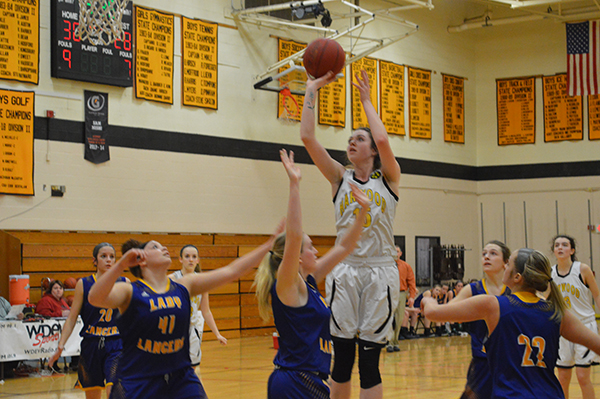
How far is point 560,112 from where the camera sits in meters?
18.4

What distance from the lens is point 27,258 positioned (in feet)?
37.8

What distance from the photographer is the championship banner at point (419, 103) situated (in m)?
17.9

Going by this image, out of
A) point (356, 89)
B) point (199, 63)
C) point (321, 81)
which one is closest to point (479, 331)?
point (321, 81)

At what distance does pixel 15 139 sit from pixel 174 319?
8.89 m

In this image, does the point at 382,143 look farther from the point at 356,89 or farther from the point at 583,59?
the point at 583,59

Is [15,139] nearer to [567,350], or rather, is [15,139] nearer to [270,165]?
[270,165]

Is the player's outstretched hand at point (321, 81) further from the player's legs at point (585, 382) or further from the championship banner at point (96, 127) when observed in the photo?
the championship banner at point (96, 127)

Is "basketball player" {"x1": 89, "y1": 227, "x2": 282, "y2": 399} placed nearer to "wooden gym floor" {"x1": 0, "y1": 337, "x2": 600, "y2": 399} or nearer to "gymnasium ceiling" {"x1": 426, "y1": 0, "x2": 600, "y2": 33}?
"wooden gym floor" {"x1": 0, "y1": 337, "x2": 600, "y2": 399}

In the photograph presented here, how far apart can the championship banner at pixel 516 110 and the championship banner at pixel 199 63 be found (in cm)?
899

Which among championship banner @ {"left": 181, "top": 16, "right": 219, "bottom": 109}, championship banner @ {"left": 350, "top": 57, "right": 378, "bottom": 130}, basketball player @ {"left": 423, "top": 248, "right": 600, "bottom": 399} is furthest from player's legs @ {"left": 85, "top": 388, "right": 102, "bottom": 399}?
championship banner @ {"left": 350, "top": 57, "right": 378, "bottom": 130}

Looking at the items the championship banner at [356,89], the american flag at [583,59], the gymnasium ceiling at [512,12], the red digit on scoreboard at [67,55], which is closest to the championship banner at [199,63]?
the red digit on scoreboard at [67,55]

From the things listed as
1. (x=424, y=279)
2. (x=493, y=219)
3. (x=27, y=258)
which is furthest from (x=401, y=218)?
(x=27, y=258)

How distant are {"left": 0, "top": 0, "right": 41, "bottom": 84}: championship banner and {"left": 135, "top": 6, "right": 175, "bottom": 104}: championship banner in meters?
1.94

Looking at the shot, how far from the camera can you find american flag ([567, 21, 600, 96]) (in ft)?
55.9
